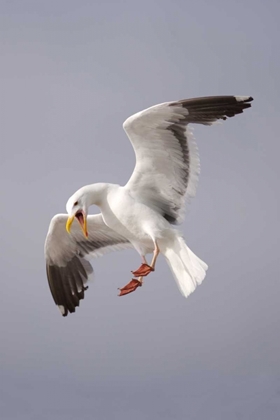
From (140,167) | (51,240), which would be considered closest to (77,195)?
(140,167)

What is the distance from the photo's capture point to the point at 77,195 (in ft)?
44.6

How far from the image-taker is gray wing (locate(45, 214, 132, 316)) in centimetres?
1573

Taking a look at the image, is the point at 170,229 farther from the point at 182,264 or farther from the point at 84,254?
the point at 84,254

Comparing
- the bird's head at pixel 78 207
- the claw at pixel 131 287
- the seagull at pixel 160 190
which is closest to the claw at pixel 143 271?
the seagull at pixel 160 190

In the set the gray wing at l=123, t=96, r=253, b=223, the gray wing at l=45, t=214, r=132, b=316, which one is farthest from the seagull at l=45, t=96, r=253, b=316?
the gray wing at l=45, t=214, r=132, b=316

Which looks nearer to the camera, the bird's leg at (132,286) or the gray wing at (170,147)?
the gray wing at (170,147)

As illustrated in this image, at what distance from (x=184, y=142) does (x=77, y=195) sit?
1433 millimetres

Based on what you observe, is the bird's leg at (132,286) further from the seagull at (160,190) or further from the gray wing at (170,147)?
the gray wing at (170,147)

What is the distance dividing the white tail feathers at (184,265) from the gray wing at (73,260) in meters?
2.14

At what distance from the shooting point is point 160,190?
549 inches

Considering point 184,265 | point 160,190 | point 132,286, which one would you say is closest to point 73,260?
point 132,286

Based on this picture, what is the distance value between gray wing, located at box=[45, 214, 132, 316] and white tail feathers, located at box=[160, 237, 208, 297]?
2.14 meters

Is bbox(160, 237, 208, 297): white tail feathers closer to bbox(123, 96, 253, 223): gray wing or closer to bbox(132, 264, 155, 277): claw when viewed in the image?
bbox(132, 264, 155, 277): claw

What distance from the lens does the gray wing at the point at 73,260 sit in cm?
1573
